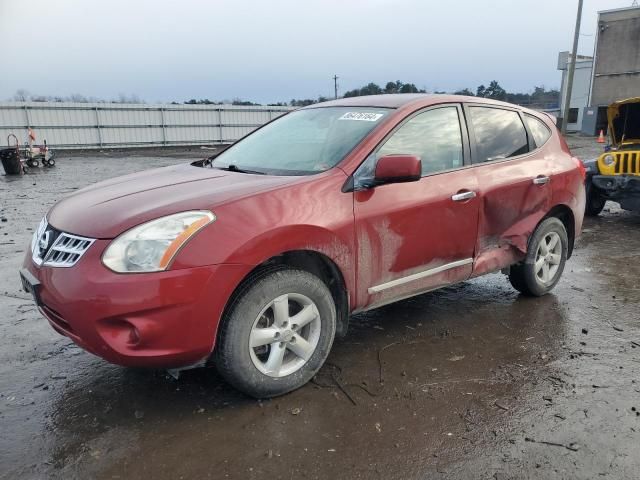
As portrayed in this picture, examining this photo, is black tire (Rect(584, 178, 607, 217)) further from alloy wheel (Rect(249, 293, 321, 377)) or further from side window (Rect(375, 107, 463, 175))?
alloy wheel (Rect(249, 293, 321, 377))

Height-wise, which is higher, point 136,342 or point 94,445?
point 136,342

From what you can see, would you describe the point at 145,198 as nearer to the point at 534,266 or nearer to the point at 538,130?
the point at 534,266

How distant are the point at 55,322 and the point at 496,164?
3.26 m

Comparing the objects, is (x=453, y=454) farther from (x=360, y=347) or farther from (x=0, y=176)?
(x=0, y=176)

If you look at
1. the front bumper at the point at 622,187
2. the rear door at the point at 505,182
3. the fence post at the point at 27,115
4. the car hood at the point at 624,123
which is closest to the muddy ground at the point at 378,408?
the rear door at the point at 505,182

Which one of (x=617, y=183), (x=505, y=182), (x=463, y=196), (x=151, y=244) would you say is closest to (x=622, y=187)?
(x=617, y=183)

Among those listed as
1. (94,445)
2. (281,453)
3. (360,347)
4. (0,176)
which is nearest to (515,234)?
(360,347)

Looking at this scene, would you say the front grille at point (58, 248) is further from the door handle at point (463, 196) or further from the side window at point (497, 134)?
the side window at point (497, 134)

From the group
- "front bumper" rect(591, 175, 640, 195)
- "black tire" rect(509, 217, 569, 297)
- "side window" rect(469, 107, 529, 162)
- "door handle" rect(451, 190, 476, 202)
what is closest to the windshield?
"door handle" rect(451, 190, 476, 202)

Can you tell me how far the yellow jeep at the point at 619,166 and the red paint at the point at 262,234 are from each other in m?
4.34

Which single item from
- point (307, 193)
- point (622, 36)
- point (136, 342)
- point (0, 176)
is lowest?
point (0, 176)

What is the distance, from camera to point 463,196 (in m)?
3.80

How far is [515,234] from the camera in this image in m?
4.30

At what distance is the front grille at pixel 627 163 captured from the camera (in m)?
7.80
